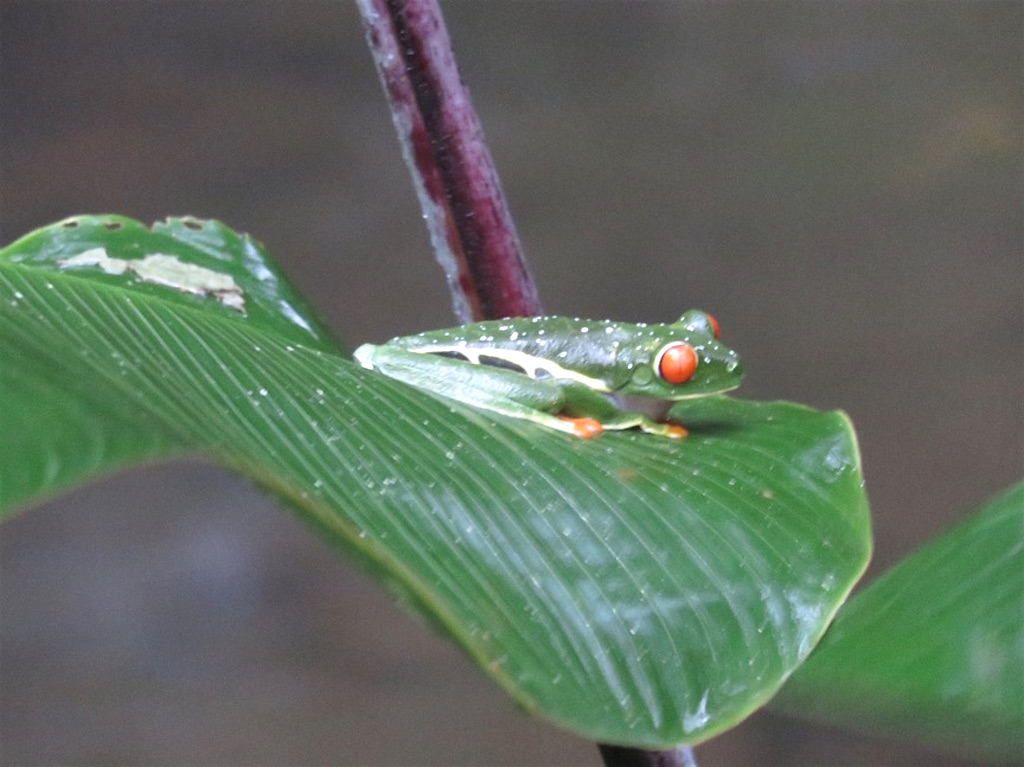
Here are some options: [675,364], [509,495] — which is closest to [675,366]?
[675,364]

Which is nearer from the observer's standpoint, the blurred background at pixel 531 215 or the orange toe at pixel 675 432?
the orange toe at pixel 675 432

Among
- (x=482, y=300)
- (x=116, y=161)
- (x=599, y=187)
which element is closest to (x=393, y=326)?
(x=599, y=187)

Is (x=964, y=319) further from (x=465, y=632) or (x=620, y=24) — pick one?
(x=465, y=632)

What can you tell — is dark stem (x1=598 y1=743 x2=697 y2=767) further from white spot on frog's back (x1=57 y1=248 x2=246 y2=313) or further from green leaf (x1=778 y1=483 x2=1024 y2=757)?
white spot on frog's back (x1=57 y1=248 x2=246 y2=313)

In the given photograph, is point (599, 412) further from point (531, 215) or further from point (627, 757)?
point (531, 215)

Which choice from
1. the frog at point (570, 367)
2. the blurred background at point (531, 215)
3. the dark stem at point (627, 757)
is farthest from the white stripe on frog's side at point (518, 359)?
the blurred background at point (531, 215)

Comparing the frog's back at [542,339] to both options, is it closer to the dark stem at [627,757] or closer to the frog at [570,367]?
the frog at [570,367]
